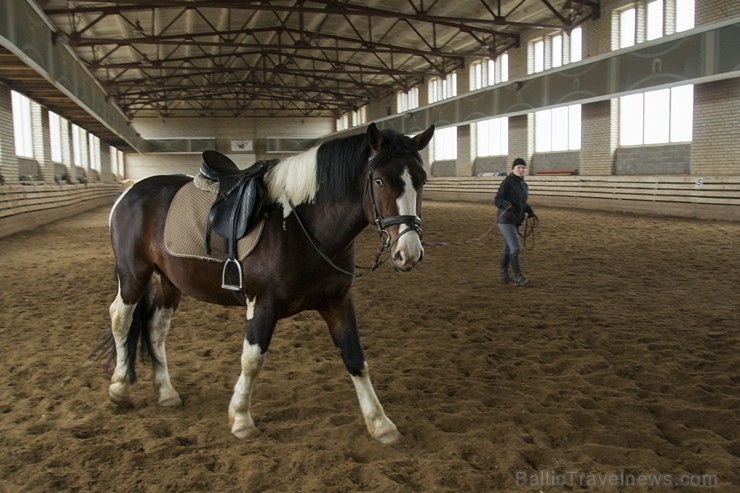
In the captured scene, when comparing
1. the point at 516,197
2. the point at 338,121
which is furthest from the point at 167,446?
the point at 338,121

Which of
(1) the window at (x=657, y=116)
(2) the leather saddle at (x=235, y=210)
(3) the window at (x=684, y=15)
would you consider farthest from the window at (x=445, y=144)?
(2) the leather saddle at (x=235, y=210)

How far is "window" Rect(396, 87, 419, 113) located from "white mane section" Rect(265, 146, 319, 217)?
29.8 meters

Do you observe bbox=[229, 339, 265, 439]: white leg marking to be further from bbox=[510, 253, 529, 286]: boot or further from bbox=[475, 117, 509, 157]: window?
bbox=[475, 117, 509, 157]: window

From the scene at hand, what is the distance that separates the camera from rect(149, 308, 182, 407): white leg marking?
3.63 meters

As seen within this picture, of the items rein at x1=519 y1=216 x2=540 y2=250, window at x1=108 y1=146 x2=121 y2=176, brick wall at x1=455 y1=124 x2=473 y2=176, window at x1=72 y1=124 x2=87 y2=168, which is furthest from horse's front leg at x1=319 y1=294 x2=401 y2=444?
window at x1=108 y1=146 x2=121 y2=176

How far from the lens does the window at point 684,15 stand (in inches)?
593

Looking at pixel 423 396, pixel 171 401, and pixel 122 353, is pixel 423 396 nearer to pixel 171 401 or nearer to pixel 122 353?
pixel 171 401

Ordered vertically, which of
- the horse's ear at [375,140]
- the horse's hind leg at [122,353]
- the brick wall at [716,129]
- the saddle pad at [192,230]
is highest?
the brick wall at [716,129]

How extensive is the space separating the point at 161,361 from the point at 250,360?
1.06 m

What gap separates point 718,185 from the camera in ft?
47.7

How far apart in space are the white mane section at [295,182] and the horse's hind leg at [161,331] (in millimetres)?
1251

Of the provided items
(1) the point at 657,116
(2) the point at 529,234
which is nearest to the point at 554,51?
(1) the point at 657,116

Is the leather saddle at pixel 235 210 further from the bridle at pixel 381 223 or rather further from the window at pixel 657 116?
the window at pixel 657 116

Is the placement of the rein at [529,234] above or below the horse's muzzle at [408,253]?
below
